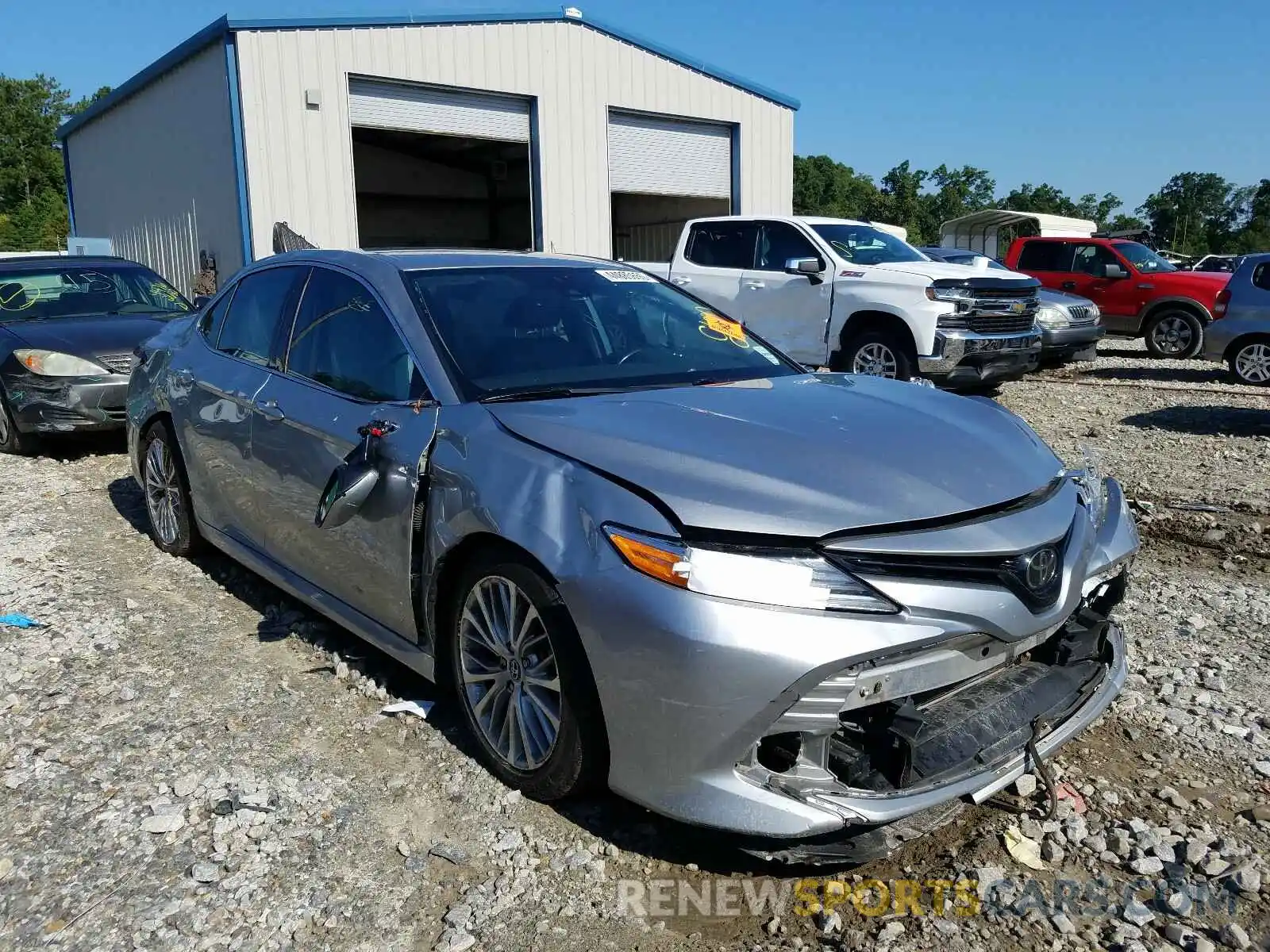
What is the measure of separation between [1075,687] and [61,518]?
5.97 meters

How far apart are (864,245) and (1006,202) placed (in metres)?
91.9

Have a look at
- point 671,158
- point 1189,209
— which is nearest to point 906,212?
point 1189,209

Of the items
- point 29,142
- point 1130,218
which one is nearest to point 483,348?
point 29,142

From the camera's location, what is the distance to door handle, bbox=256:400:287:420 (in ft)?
12.9

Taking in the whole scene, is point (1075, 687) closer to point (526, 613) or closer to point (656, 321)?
point (526, 613)

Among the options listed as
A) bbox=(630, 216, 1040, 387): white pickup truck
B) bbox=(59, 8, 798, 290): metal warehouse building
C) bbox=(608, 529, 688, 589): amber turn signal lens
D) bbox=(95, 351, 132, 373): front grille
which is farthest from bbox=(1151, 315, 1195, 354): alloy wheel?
bbox=(608, 529, 688, 589): amber turn signal lens

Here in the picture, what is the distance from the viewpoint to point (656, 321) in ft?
13.1

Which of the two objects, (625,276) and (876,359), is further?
(876,359)

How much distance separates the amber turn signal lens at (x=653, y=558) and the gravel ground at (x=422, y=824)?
0.86m

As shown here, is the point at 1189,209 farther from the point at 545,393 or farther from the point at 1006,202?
the point at 545,393

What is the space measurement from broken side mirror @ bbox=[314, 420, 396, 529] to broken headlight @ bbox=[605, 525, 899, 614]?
4.17 feet

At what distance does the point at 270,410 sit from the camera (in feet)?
13.2

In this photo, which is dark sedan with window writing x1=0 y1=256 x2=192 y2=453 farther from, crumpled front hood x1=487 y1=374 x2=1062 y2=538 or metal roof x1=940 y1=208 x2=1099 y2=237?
metal roof x1=940 y1=208 x2=1099 y2=237

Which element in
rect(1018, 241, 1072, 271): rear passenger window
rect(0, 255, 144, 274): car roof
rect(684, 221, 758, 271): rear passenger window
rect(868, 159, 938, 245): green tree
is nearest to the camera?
rect(0, 255, 144, 274): car roof
